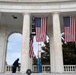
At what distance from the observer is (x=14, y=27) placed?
4466cm

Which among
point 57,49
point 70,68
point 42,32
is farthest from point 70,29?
point 70,68

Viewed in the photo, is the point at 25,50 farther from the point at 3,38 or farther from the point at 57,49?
the point at 3,38

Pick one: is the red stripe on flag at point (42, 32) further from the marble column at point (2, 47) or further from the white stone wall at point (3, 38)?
the marble column at point (2, 47)

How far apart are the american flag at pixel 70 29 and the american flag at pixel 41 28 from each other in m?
→ 3.78

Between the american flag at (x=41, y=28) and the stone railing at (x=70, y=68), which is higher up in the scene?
the american flag at (x=41, y=28)

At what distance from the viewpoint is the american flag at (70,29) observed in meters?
34.3

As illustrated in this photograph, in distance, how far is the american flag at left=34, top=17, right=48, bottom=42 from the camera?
114ft

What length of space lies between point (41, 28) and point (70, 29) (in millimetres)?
5228

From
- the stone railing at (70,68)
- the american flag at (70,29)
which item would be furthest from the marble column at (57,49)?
the stone railing at (70,68)

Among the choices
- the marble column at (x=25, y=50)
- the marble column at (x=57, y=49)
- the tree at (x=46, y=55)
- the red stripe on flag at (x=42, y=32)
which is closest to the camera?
the marble column at (x=57, y=49)

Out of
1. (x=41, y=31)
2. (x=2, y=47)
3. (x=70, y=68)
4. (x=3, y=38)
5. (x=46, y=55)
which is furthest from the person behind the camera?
(x=46, y=55)

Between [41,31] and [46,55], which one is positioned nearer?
[41,31]

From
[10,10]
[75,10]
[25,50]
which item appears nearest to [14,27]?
[10,10]

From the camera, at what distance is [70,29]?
3478 cm
